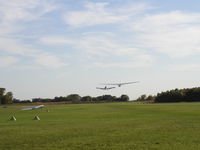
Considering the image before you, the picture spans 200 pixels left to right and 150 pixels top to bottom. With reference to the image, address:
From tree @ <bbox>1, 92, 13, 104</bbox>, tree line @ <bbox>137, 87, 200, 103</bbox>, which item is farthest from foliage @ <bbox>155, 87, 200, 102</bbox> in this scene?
tree @ <bbox>1, 92, 13, 104</bbox>

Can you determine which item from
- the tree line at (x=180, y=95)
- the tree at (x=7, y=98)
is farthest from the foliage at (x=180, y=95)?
the tree at (x=7, y=98)

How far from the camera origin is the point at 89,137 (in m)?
22.0

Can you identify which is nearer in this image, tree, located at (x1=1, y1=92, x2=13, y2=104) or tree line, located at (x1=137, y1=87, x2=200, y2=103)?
tree line, located at (x1=137, y1=87, x2=200, y2=103)

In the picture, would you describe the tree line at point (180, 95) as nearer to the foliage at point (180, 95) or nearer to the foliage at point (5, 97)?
the foliage at point (180, 95)

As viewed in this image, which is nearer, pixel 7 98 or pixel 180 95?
pixel 180 95

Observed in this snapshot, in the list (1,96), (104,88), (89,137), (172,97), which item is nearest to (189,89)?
(172,97)

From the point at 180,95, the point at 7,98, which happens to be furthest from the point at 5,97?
the point at 180,95

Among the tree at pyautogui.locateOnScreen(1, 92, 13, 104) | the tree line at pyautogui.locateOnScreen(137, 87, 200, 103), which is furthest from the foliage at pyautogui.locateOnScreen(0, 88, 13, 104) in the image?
the tree line at pyautogui.locateOnScreen(137, 87, 200, 103)

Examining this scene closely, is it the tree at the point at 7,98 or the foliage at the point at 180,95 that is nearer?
the foliage at the point at 180,95

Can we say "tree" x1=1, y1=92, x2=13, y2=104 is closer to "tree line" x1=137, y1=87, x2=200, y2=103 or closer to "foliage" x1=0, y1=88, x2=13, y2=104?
"foliage" x1=0, y1=88, x2=13, y2=104

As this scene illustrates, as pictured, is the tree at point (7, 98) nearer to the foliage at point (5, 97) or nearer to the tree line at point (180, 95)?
the foliage at point (5, 97)

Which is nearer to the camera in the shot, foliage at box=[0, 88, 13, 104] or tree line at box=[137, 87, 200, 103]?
tree line at box=[137, 87, 200, 103]

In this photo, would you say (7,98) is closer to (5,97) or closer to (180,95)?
(5,97)

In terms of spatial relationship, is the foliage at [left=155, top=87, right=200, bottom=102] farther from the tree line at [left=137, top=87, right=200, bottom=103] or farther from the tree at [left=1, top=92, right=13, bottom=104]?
the tree at [left=1, top=92, right=13, bottom=104]
